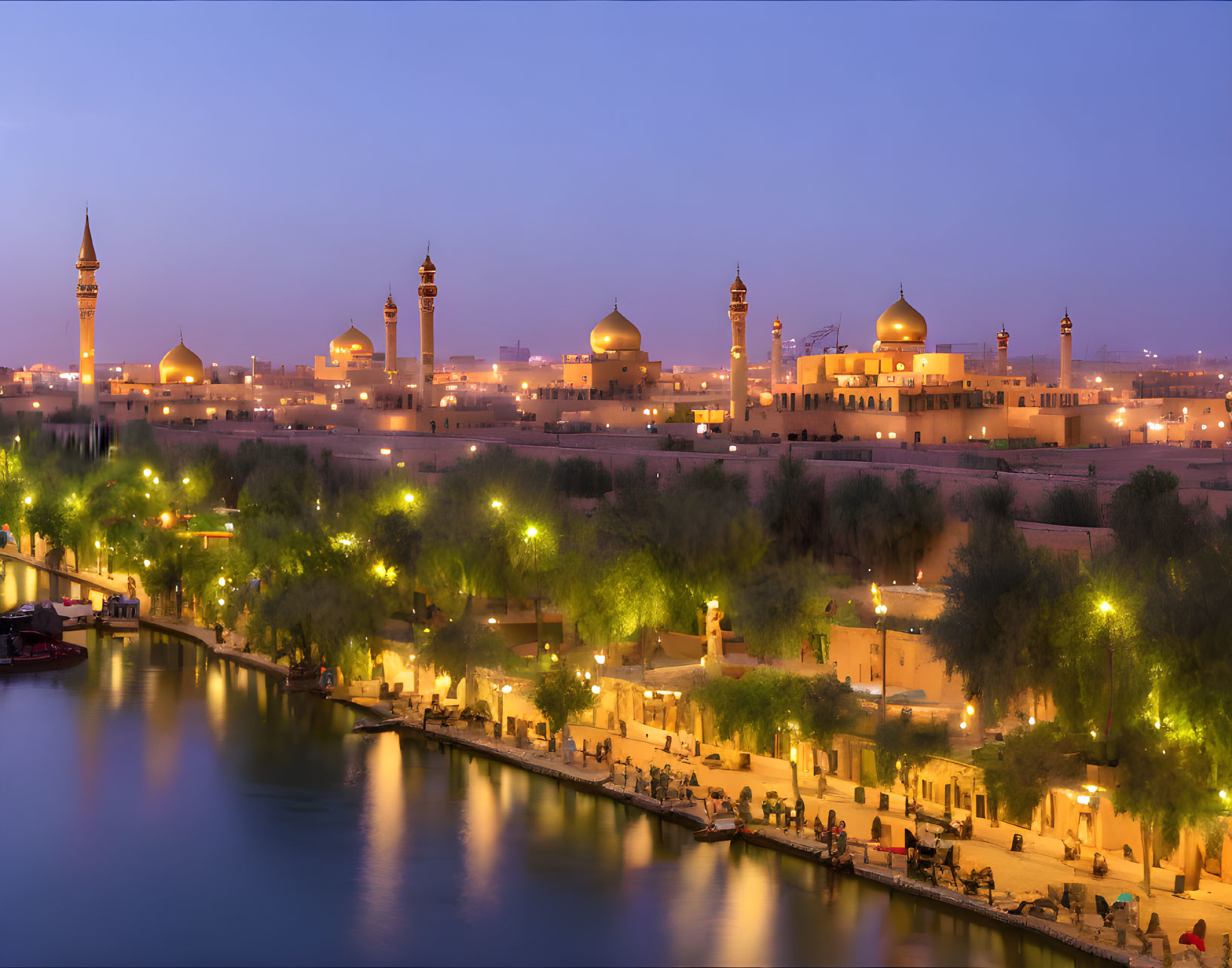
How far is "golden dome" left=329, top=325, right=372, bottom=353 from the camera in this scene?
218 ft

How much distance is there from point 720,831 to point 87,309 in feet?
136

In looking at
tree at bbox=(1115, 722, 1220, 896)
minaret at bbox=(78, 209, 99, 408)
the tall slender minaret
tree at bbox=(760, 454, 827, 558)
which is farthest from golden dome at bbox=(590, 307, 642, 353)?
tree at bbox=(1115, 722, 1220, 896)

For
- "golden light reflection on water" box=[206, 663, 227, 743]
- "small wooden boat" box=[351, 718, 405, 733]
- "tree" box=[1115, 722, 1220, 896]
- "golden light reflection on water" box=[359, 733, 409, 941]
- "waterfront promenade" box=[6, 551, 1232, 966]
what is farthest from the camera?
"golden light reflection on water" box=[206, 663, 227, 743]

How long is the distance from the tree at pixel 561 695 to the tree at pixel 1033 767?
5.62 m

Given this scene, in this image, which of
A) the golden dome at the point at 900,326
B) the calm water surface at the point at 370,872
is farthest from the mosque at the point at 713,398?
the calm water surface at the point at 370,872

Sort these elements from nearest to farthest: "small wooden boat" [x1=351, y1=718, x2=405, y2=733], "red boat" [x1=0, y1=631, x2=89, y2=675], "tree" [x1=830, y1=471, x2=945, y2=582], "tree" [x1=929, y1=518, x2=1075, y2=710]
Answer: "tree" [x1=929, y1=518, x2=1075, y2=710]
"small wooden boat" [x1=351, y1=718, x2=405, y2=733]
"tree" [x1=830, y1=471, x2=945, y2=582]
"red boat" [x1=0, y1=631, x2=89, y2=675]

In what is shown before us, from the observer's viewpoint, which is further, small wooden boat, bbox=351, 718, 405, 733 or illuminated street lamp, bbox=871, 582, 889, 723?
small wooden boat, bbox=351, 718, 405, 733

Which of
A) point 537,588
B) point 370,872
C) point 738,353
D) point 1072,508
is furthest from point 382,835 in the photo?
point 738,353

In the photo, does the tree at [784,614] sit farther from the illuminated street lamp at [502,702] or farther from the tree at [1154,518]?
the tree at [1154,518]

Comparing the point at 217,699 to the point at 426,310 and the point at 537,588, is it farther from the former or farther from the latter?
the point at 426,310

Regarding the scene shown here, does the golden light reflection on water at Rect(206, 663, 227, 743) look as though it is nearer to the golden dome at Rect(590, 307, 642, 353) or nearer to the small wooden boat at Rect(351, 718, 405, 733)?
the small wooden boat at Rect(351, 718, 405, 733)

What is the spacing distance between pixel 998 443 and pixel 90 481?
21699mm

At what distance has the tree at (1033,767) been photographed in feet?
44.2

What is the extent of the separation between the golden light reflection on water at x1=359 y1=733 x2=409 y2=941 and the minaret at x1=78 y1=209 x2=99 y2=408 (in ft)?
116
